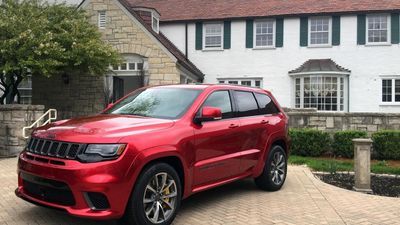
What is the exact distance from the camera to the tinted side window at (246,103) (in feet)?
22.3

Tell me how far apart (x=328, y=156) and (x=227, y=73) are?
35.2ft

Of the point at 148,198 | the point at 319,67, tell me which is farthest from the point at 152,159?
the point at 319,67

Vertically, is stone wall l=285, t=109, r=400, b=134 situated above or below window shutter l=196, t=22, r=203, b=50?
below

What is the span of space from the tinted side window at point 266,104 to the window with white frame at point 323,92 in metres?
13.6

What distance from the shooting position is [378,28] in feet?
67.8

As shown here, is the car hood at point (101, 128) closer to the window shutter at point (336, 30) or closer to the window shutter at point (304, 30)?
the window shutter at point (304, 30)

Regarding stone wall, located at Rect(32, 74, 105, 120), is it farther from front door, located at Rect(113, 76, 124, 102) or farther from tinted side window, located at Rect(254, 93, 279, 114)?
tinted side window, located at Rect(254, 93, 279, 114)

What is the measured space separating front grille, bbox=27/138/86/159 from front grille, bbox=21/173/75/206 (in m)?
0.29

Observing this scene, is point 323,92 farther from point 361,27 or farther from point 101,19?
point 101,19

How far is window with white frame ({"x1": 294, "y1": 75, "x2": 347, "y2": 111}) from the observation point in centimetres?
2066

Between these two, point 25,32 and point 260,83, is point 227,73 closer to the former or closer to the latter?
point 260,83

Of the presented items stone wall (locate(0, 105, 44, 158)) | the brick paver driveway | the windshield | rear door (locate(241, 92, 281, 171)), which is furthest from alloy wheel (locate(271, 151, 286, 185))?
stone wall (locate(0, 105, 44, 158))

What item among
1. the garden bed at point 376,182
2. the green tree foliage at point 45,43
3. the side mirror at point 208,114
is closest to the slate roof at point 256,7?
the green tree foliage at point 45,43

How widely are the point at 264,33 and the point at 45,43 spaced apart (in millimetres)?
11692
